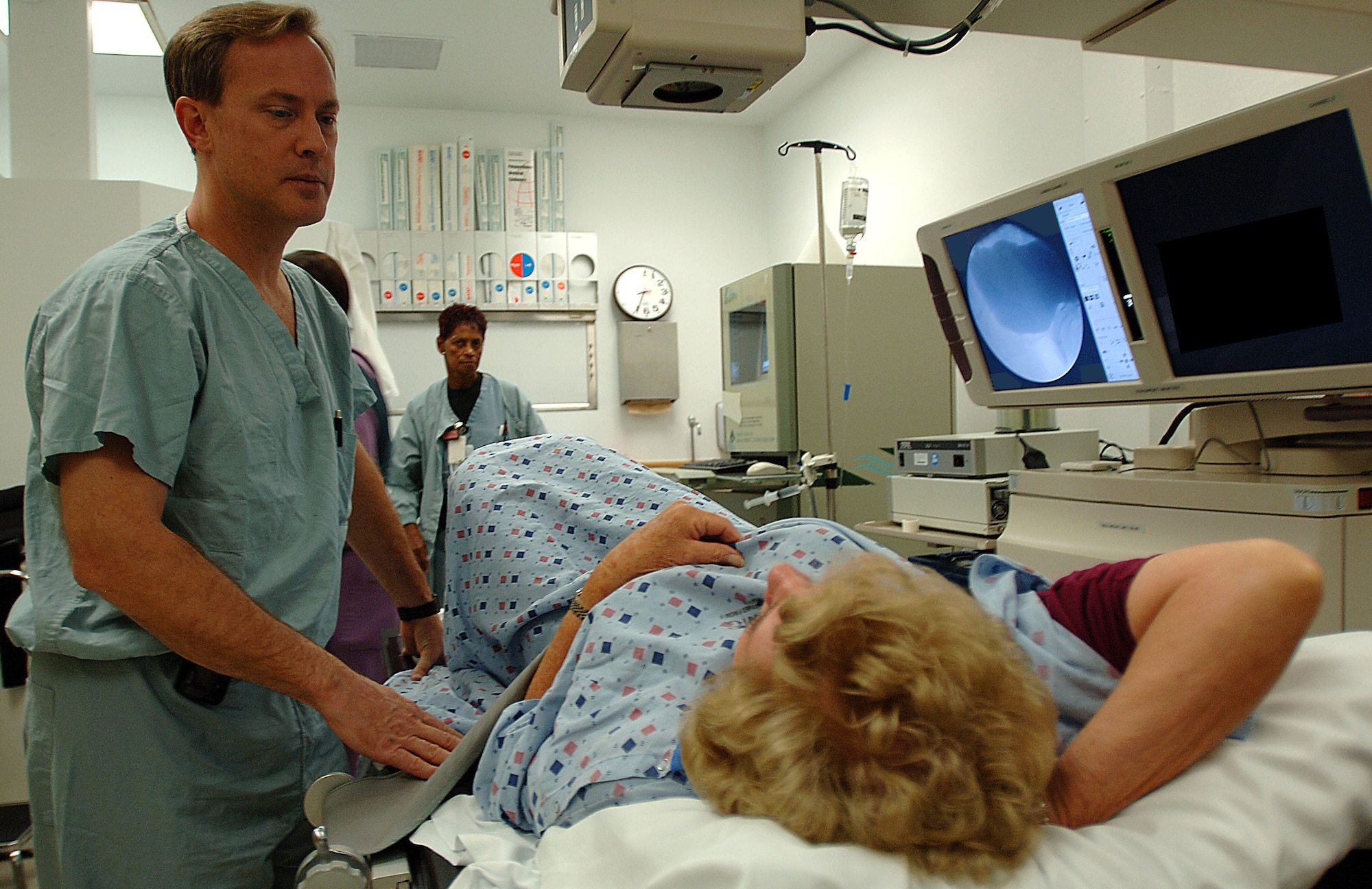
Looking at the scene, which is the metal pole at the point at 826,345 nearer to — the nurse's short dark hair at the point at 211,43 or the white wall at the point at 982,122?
the white wall at the point at 982,122

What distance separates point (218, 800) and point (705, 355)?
454 centimetres

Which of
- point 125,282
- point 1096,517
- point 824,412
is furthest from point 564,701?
point 824,412

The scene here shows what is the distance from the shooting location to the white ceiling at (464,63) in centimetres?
391

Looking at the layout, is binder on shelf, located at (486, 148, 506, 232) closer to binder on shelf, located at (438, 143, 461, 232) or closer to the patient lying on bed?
binder on shelf, located at (438, 143, 461, 232)

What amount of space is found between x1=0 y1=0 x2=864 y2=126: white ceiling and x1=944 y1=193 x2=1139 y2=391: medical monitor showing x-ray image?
9.08 ft

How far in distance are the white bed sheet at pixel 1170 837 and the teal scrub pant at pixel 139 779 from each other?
458 mm

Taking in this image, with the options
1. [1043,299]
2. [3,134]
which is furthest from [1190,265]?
[3,134]

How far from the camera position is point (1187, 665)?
0.70 meters

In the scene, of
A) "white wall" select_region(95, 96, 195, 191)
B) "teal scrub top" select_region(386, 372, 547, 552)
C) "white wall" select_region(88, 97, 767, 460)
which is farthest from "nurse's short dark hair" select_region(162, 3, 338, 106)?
"white wall" select_region(95, 96, 195, 191)

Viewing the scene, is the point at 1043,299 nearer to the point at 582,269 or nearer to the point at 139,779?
the point at 139,779

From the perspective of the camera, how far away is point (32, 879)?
8.17 ft

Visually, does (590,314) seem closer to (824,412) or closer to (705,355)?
(705,355)

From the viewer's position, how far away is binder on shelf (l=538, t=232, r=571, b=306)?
201 inches

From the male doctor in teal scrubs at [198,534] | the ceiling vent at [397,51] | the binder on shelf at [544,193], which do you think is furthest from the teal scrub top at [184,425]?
the binder on shelf at [544,193]
